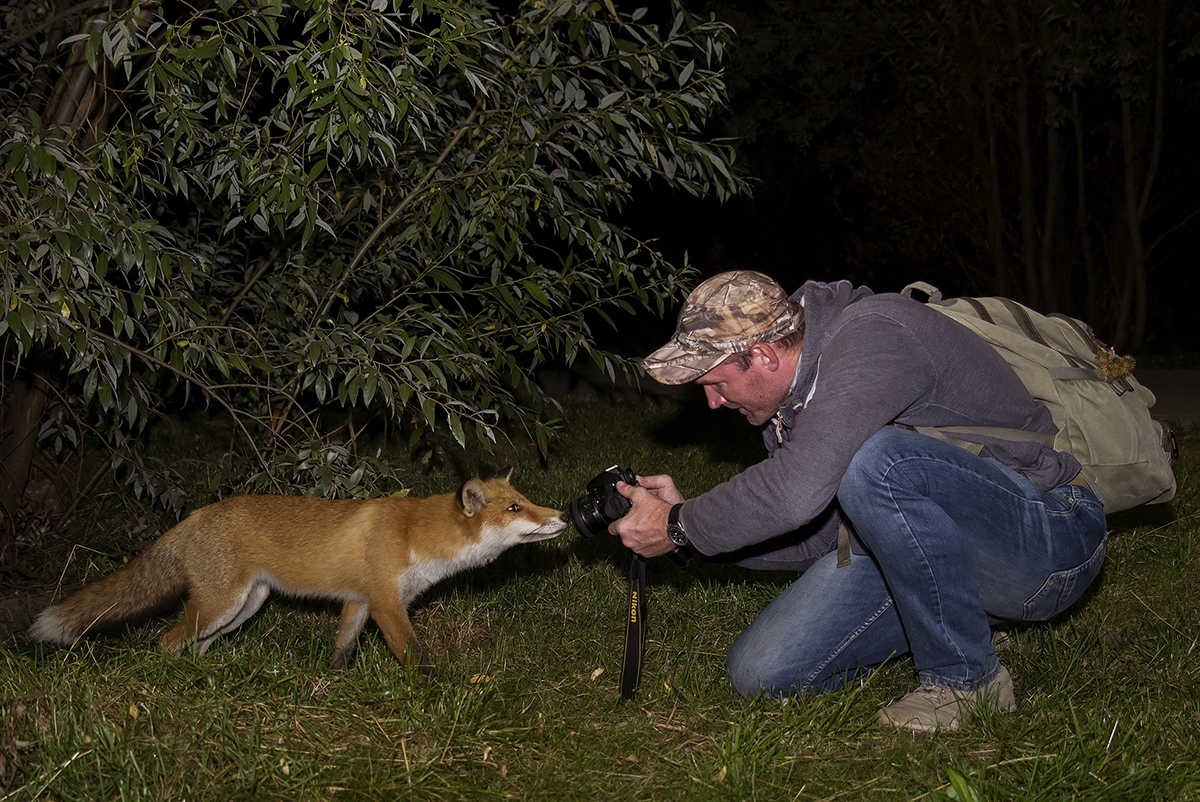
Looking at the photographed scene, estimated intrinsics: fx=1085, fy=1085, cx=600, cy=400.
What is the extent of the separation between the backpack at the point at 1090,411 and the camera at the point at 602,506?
1001mm

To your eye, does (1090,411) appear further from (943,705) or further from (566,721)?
(566,721)

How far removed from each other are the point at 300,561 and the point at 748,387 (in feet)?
6.11

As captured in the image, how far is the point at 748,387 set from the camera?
3209mm

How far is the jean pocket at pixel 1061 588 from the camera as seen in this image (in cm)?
328

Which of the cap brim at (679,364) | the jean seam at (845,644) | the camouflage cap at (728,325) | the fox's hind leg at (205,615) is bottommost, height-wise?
the fox's hind leg at (205,615)

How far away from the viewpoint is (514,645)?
13.9ft

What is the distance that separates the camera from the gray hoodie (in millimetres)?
2951

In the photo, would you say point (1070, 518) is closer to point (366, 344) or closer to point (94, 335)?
point (366, 344)

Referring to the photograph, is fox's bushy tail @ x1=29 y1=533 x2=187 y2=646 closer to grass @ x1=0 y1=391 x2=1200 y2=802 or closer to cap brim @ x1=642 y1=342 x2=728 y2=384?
grass @ x1=0 y1=391 x2=1200 y2=802

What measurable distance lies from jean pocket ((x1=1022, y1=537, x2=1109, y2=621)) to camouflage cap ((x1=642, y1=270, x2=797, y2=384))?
44.1 inches

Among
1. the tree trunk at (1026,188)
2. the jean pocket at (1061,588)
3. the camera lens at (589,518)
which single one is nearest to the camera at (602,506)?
the camera lens at (589,518)

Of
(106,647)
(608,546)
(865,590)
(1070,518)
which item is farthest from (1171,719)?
(106,647)

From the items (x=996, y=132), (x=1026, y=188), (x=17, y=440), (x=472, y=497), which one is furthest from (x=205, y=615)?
(x=996, y=132)

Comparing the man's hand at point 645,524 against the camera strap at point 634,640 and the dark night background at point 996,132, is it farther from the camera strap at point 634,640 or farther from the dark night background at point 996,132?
the dark night background at point 996,132
